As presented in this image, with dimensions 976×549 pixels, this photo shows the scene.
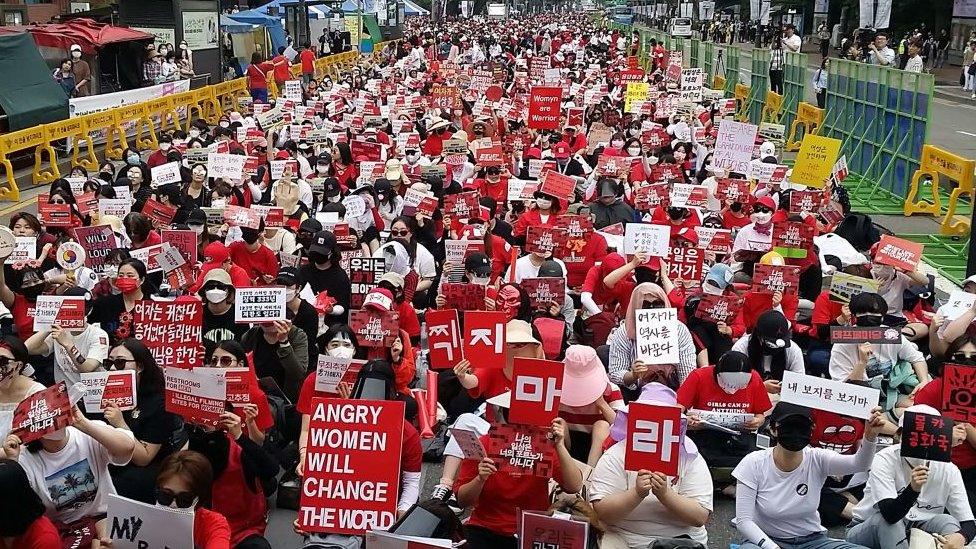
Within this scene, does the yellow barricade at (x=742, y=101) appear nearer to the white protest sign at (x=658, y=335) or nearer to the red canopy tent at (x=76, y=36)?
the red canopy tent at (x=76, y=36)

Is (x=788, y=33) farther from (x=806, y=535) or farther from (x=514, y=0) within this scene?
(x=514, y=0)

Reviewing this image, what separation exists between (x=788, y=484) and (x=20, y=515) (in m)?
3.92

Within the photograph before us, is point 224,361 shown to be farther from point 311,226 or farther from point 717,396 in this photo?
point 311,226

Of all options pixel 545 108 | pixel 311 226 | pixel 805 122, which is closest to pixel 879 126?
pixel 805 122

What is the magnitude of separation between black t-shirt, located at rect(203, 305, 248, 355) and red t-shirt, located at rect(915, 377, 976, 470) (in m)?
5.09

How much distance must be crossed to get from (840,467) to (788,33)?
2570 centimetres

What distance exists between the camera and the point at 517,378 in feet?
20.2

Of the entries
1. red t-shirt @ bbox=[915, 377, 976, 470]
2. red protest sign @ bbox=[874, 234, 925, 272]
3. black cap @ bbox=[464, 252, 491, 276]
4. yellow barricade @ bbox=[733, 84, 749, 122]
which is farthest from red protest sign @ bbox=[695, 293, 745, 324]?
yellow barricade @ bbox=[733, 84, 749, 122]

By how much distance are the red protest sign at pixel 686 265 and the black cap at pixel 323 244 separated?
322 cm

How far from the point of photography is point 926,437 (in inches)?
229

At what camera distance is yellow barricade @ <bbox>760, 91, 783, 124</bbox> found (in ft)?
94.5

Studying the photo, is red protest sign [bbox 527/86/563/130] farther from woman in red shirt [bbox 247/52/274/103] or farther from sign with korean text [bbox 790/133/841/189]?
woman in red shirt [bbox 247/52/274/103]

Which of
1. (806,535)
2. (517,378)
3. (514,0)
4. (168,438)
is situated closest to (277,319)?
(168,438)

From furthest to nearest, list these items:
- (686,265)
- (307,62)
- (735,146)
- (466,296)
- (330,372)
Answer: (307,62)
(735,146)
(686,265)
(466,296)
(330,372)
